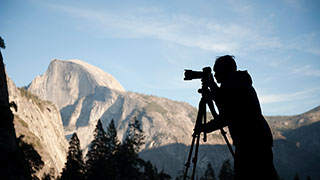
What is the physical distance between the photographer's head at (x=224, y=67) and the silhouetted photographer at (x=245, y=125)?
97mm

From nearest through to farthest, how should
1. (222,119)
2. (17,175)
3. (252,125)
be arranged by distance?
1. (252,125)
2. (222,119)
3. (17,175)

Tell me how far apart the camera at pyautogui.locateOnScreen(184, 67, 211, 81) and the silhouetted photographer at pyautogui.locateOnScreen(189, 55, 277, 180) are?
298mm

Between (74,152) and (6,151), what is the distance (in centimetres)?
1554

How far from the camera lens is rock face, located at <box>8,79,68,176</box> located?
118500 mm

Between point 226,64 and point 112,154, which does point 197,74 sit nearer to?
point 226,64

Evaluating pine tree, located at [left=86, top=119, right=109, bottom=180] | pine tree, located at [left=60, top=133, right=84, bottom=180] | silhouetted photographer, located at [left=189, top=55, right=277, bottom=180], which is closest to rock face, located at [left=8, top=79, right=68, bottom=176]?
pine tree, located at [left=60, top=133, right=84, bottom=180]

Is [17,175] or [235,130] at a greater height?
[17,175]

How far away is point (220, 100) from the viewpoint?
410cm

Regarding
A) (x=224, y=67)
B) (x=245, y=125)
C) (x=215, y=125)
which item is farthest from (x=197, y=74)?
(x=245, y=125)

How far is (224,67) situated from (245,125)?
91cm

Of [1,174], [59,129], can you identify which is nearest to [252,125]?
[1,174]

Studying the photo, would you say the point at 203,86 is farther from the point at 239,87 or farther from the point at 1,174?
the point at 1,174

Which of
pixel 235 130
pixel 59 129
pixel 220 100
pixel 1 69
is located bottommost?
pixel 235 130

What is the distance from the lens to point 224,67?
429 cm
